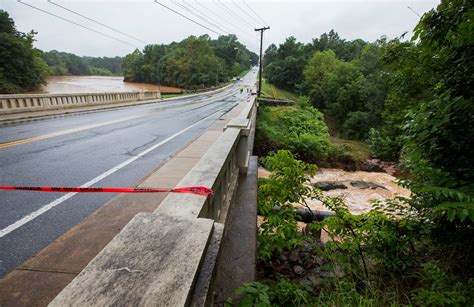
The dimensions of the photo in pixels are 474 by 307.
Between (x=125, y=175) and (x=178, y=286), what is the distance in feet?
14.6

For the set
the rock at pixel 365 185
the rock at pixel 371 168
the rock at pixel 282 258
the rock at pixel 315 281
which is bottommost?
the rock at pixel 371 168

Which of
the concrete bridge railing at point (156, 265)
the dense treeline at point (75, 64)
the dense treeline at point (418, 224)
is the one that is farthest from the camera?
the dense treeline at point (75, 64)

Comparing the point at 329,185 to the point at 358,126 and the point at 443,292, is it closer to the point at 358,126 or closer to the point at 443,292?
the point at 443,292

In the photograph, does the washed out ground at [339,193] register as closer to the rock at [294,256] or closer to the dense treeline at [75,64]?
the rock at [294,256]

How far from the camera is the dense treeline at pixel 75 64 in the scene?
350 ft

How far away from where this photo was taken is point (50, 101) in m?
14.7

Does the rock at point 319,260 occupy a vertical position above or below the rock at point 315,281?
below

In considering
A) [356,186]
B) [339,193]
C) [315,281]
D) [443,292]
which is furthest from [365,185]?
[443,292]

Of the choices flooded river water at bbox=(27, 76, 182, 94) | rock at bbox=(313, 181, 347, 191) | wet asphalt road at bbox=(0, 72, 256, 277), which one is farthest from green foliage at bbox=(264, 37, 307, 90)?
wet asphalt road at bbox=(0, 72, 256, 277)

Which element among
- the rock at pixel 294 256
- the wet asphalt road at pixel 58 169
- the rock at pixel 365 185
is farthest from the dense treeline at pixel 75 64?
the rock at pixel 294 256

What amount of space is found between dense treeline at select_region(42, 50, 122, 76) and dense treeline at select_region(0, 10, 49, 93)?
1801 inches

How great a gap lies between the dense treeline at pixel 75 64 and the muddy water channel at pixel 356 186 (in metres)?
110

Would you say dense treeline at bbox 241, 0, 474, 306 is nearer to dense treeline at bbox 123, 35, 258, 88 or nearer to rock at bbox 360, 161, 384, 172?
rock at bbox 360, 161, 384, 172

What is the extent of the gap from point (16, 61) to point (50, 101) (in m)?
44.5
